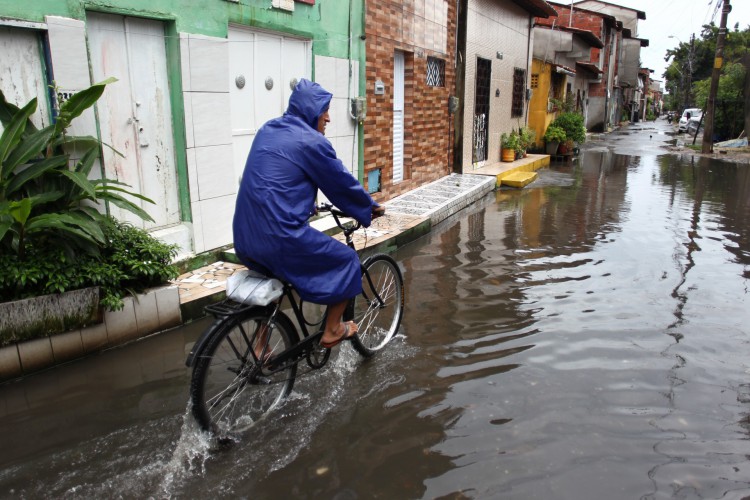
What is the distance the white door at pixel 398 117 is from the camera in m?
10.6

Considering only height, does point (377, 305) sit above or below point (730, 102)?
below

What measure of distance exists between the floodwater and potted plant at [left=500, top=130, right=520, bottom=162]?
33.7 ft

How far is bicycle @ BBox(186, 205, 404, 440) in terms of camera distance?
3018 millimetres

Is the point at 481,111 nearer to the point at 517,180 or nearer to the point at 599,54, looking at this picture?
the point at 517,180

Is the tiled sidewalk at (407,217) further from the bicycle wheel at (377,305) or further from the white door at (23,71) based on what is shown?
the white door at (23,71)

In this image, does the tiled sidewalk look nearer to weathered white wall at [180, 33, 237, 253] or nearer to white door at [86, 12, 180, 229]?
weathered white wall at [180, 33, 237, 253]

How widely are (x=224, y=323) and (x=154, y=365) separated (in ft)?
5.19

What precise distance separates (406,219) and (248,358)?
5.64 metres

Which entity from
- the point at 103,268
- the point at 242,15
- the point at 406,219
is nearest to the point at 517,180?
the point at 406,219

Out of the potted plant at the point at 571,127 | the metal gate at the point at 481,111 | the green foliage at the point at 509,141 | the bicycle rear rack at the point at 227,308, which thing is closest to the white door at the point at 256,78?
the bicycle rear rack at the point at 227,308

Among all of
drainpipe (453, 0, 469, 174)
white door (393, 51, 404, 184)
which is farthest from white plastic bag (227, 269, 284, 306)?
Result: drainpipe (453, 0, 469, 174)

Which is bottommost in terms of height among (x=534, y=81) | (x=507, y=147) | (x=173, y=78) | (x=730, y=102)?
(x=507, y=147)

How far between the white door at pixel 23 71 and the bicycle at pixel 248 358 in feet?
8.49

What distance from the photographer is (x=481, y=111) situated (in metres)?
14.8
